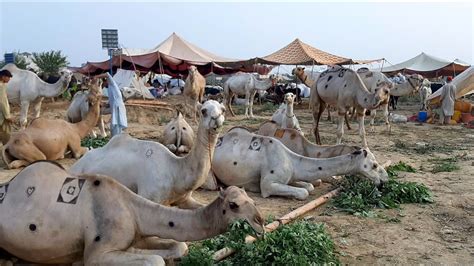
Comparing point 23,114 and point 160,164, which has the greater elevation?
point 160,164

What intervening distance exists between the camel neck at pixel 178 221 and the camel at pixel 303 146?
14.1 ft

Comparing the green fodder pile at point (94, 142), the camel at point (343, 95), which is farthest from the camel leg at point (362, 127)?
the green fodder pile at point (94, 142)

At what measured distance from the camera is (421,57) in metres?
43.7

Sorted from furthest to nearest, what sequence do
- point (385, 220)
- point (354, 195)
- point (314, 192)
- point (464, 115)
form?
1. point (464, 115)
2. point (314, 192)
3. point (354, 195)
4. point (385, 220)

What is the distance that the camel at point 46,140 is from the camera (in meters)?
9.09

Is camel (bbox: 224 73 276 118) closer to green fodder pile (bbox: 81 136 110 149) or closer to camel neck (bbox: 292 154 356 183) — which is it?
green fodder pile (bbox: 81 136 110 149)

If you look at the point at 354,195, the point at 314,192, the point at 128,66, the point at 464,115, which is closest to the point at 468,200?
the point at 354,195

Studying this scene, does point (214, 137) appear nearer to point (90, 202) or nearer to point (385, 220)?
point (90, 202)

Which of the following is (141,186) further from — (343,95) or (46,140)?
(343,95)

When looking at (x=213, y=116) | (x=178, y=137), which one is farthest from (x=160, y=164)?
(x=178, y=137)

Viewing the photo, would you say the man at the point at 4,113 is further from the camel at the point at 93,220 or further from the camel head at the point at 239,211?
the camel head at the point at 239,211

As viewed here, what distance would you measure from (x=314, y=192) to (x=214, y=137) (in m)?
3.51

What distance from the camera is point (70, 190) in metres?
4.15

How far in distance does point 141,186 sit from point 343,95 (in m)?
8.09
